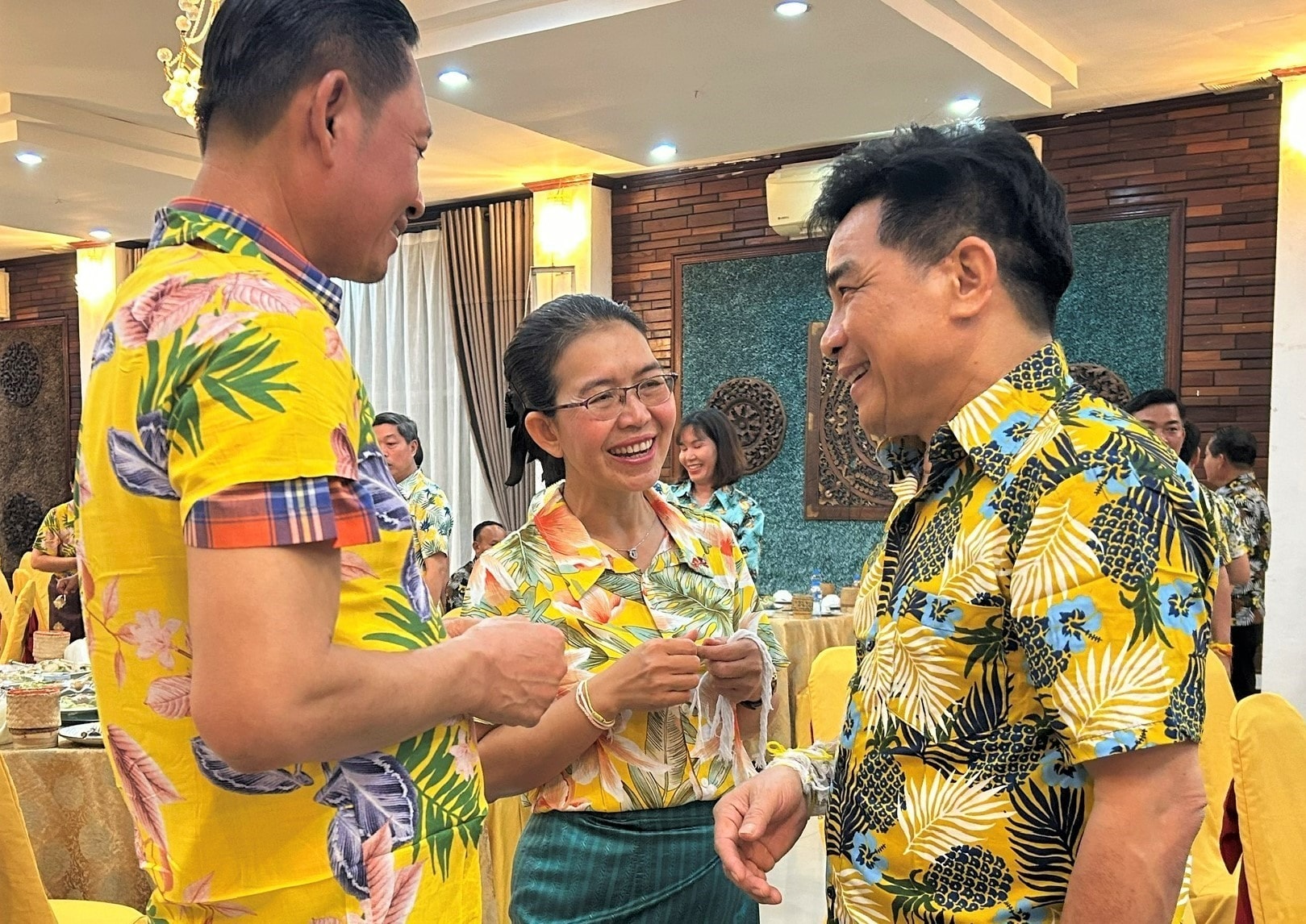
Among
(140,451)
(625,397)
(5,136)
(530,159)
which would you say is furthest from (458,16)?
(140,451)

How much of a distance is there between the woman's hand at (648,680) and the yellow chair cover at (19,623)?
4800mm

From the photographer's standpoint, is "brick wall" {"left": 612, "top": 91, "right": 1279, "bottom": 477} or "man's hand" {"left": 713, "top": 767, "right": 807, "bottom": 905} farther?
"brick wall" {"left": 612, "top": 91, "right": 1279, "bottom": 477}

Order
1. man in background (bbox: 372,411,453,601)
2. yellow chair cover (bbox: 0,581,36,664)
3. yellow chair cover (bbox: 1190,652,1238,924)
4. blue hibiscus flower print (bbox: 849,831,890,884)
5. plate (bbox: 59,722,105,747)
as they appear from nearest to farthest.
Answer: blue hibiscus flower print (bbox: 849,831,890,884) → yellow chair cover (bbox: 1190,652,1238,924) → plate (bbox: 59,722,105,747) → yellow chair cover (bbox: 0,581,36,664) → man in background (bbox: 372,411,453,601)

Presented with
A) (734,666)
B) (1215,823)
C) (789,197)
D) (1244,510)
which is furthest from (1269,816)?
(789,197)

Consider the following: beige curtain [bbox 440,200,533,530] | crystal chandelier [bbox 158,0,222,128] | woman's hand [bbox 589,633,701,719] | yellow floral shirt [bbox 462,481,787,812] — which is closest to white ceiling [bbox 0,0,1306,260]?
beige curtain [bbox 440,200,533,530]

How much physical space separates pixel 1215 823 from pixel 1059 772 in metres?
1.84

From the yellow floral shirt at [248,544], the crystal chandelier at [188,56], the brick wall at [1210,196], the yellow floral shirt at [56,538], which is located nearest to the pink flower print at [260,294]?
the yellow floral shirt at [248,544]

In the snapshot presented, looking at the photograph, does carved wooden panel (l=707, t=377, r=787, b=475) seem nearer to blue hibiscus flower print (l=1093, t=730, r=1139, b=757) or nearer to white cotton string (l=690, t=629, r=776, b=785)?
white cotton string (l=690, t=629, r=776, b=785)

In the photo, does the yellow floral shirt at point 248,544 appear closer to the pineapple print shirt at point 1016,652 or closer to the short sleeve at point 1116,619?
A: the pineapple print shirt at point 1016,652

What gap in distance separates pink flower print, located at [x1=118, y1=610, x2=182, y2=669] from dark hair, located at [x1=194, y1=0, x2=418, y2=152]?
0.43 metres

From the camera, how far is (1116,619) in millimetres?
970

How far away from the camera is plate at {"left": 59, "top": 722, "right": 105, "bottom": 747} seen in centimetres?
272

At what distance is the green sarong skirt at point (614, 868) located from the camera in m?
1.63

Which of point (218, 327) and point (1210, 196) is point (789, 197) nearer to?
point (1210, 196)
